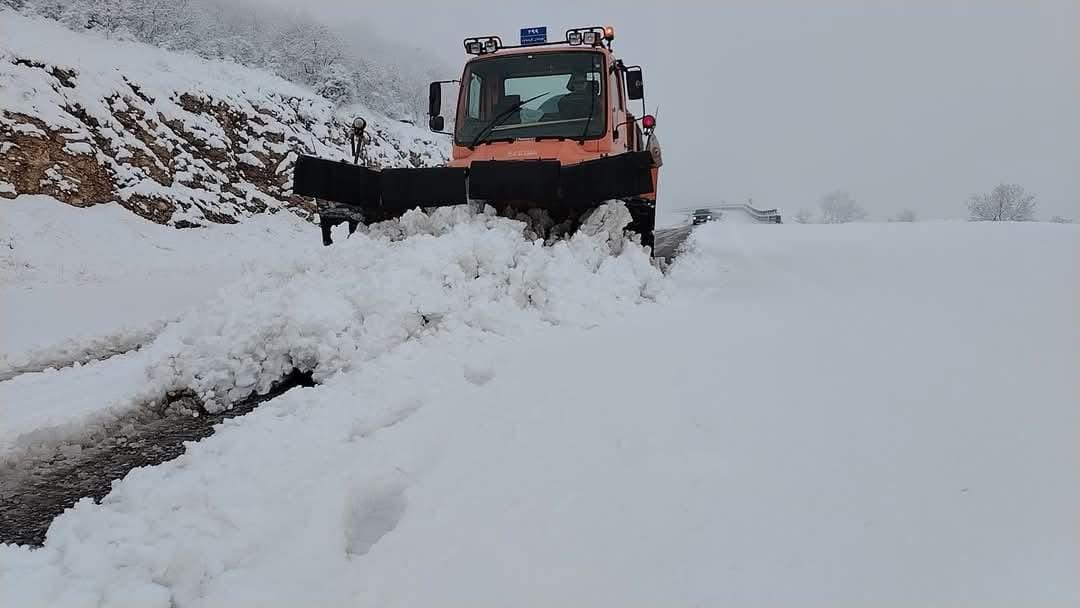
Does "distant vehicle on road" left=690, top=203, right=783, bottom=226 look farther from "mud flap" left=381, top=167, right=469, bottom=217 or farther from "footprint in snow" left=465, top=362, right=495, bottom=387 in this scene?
"footprint in snow" left=465, top=362, right=495, bottom=387

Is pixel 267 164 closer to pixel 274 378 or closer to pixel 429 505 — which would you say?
pixel 274 378

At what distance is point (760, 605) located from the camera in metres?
1.57

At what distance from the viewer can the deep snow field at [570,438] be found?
1.72 m

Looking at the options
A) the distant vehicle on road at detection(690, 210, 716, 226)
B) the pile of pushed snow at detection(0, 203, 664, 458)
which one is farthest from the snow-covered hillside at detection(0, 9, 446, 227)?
the distant vehicle on road at detection(690, 210, 716, 226)

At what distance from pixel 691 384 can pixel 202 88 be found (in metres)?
14.6

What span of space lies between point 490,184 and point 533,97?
172 cm

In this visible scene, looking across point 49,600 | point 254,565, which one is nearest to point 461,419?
point 254,565

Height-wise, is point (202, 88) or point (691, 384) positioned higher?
point (202, 88)

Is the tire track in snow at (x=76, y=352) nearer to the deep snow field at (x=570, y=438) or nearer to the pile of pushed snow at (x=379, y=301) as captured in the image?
the deep snow field at (x=570, y=438)

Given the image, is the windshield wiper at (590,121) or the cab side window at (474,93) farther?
the cab side window at (474,93)

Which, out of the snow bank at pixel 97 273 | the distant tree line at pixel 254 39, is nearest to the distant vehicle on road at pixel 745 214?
the distant tree line at pixel 254 39

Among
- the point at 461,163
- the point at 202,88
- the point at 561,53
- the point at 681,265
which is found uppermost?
the point at 202,88

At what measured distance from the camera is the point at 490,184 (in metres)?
5.30

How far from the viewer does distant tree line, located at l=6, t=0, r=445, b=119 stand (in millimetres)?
15094
